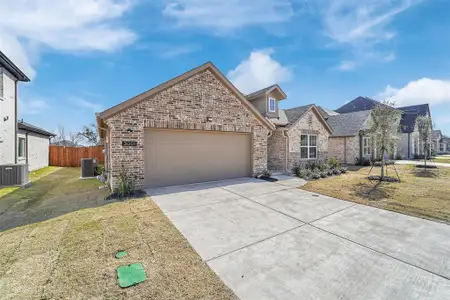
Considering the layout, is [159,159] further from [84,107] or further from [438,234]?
[84,107]

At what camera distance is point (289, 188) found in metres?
8.52

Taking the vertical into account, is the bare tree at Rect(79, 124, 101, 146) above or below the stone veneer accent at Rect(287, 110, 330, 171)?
above

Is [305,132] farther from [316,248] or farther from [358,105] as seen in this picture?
[358,105]

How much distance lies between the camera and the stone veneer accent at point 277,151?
1289 centimetres

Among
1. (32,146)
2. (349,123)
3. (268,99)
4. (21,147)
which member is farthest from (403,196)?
(32,146)

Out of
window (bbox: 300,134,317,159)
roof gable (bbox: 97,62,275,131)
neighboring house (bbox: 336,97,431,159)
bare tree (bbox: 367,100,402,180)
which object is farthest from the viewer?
neighboring house (bbox: 336,97,431,159)

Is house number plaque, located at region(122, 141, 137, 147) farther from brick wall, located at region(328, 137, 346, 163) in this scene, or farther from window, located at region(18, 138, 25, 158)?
brick wall, located at region(328, 137, 346, 163)

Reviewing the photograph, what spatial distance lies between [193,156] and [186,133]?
1.11m

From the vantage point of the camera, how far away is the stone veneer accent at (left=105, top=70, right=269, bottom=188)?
7.39 metres

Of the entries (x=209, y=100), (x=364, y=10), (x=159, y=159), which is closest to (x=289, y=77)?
(x=364, y=10)

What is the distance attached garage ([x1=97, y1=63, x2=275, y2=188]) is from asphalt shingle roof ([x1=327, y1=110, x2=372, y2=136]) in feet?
39.3

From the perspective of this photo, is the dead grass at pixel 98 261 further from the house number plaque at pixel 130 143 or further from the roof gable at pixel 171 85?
the roof gable at pixel 171 85

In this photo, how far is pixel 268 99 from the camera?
541 inches

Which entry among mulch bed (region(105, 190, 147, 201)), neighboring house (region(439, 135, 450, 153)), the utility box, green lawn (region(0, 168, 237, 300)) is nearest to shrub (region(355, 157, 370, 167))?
mulch bed (region(105, 190, 147, 201))
